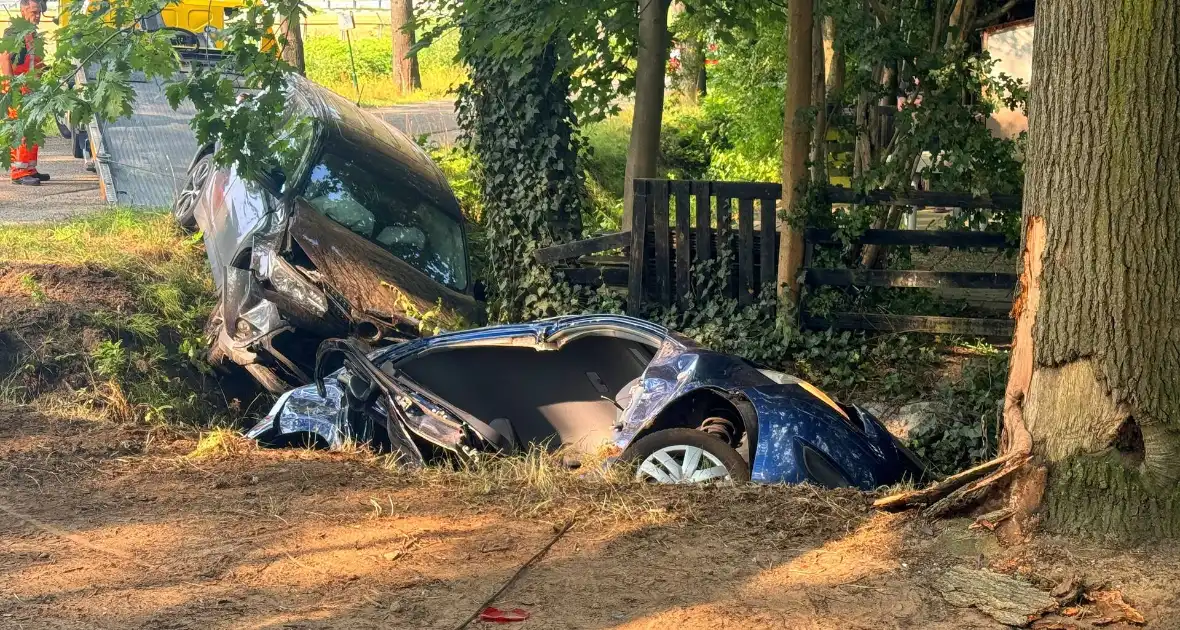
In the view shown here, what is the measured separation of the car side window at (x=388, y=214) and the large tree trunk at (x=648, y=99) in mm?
1754

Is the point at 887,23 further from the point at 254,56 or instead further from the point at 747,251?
the point at 254,56

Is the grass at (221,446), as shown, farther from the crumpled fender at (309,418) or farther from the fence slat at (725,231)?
the fence slat at (725,231)

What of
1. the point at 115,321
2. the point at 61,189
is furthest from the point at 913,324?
the point at 61,189

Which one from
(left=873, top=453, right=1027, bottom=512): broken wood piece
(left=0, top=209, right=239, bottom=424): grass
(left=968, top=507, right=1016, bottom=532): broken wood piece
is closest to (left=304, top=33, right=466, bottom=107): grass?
(left=0, top=209, right=239, bottom=424): grass

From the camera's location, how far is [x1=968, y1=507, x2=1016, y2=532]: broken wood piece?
434 cm

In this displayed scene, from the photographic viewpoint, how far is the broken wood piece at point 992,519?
14.2ft

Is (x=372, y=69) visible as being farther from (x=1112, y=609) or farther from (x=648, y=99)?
(x=1112, y=609)

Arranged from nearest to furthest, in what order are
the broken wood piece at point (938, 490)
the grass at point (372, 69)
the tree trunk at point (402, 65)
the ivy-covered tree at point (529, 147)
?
the broken wood piece at point (938, 490) < the ivy-covered tree at point (529, 147) < the tree trunk at point (402, 65) < the grass at point (372, 69)

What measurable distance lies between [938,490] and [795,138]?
15.7 feet

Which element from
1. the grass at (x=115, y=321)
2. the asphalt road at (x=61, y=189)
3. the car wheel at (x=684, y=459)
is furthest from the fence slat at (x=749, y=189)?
the asphalt road at (x=61, y=189)

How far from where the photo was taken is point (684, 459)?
5723mm

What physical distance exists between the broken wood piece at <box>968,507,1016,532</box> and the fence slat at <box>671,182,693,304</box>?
5.28m

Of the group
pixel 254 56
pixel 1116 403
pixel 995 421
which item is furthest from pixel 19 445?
pixel 995 421

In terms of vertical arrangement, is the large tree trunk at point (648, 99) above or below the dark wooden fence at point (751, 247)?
above
